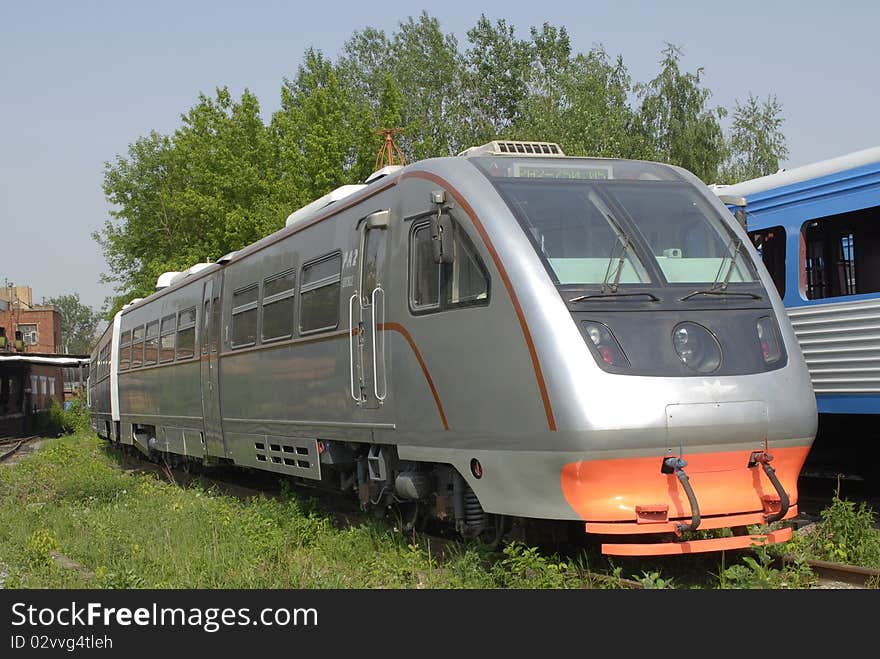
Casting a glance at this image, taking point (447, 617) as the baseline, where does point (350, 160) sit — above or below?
above

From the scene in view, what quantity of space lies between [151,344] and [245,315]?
6.65 meters

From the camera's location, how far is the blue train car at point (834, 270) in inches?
381

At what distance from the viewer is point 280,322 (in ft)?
38.1

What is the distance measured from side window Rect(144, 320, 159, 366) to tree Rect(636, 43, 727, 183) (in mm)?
27107

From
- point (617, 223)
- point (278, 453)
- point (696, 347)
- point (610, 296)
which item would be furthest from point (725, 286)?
point (278, 453)

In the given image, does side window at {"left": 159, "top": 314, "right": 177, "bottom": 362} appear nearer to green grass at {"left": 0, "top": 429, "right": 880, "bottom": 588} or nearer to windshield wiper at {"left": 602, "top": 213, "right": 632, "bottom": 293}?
green grass at {"left": 0, "top": 429, "right": 880, "bottom": 588}

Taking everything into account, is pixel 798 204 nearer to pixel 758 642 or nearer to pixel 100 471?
pixel 758 642

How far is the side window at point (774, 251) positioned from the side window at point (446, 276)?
4154 millimetres

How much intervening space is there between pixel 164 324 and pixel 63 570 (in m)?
9.45

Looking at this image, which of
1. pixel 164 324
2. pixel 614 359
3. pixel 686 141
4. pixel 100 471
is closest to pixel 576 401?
pixel 614 359

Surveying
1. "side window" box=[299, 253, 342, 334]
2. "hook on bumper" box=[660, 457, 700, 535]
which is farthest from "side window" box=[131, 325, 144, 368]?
"hook on bumper" box=[660, 457, 700, 535]

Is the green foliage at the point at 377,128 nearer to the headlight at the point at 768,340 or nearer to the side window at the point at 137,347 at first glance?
the side window at the point at 137,347

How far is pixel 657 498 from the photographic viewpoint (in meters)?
6.89

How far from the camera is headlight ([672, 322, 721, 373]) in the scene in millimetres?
7086
